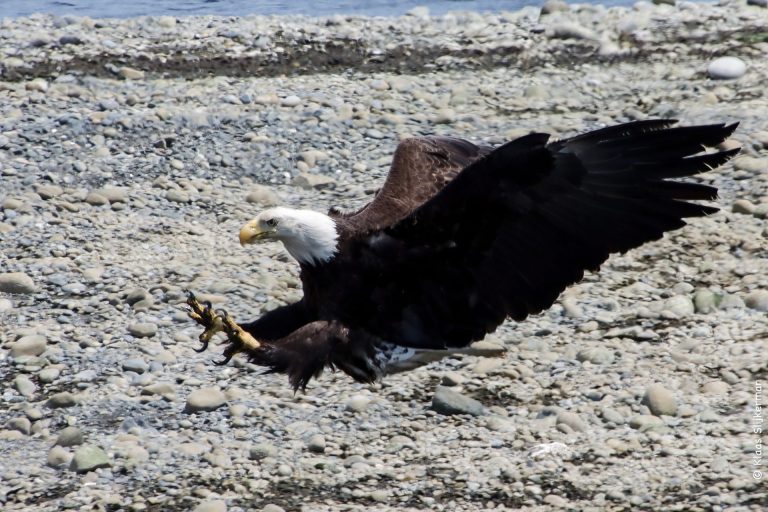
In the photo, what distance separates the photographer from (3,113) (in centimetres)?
911

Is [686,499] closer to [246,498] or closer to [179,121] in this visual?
[246,498]

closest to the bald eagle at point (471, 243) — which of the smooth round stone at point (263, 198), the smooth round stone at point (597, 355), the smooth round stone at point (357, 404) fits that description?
the smooth round stone at point (357, 404)

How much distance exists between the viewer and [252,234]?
5.50m

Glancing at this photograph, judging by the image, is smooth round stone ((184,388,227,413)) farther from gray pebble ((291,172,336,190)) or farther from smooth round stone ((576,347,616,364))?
gray pebble ((291,172,336,190))

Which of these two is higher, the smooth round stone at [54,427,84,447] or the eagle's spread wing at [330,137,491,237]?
the eagle's spread wing at [330,137,491,237]

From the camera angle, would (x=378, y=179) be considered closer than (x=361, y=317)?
No

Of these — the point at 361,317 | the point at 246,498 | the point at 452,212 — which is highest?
the point at 452,212

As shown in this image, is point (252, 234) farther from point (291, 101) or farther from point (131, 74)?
point (131, 74)

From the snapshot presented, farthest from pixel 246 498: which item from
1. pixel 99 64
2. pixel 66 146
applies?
pixel 99 64

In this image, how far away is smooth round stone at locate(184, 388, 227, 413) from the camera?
5812 millimetres

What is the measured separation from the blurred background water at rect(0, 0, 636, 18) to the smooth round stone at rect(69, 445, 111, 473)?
8.99 metres

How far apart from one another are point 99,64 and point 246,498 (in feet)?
19.9

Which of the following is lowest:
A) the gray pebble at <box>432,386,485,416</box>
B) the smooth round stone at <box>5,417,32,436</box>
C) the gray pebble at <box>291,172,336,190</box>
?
the smooth round stone at <box>5,417,32,436</box>

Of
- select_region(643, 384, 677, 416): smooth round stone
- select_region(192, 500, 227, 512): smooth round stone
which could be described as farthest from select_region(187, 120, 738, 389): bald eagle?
select_region(643, 384, 677, 416): smooth round stone
